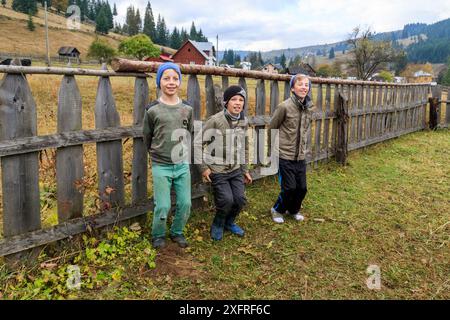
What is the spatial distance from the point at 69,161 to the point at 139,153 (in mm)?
828

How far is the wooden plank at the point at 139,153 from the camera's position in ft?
13.3

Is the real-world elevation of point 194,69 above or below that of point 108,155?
above

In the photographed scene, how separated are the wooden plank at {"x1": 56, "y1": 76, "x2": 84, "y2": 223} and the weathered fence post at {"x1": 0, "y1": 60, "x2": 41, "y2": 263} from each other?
24cm

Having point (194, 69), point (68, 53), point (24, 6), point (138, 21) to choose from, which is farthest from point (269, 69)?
point (138, 21)

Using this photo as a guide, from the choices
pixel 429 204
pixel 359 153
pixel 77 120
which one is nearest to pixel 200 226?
pixel 77 120

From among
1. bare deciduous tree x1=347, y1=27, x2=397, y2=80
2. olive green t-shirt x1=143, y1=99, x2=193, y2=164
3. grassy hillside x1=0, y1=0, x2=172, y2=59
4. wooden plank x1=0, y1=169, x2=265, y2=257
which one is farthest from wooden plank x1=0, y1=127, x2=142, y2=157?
grassy hillside x1=0, y1=0, x2=172, y2=59

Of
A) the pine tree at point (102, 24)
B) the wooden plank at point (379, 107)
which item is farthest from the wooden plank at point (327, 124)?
the pine tree at point (102, 24)

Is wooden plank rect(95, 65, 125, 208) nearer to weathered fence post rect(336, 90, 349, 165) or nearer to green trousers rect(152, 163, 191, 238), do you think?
green trousers rect(152, 163, 191, 238)

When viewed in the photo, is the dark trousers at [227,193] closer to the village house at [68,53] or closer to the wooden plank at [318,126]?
the wooden plank at [318,126]

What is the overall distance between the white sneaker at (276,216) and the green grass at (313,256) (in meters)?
0.09

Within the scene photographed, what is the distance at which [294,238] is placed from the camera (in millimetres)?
4332

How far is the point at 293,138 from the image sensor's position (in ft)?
15.5

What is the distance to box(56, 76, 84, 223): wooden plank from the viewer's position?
3.48 m

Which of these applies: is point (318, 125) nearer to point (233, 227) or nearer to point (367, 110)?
point (367, 110)
